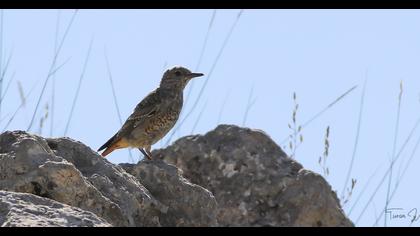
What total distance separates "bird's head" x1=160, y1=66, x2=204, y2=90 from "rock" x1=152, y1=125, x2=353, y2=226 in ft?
7.86

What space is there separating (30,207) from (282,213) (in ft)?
9.09

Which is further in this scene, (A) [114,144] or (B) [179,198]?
(A) [114,144]

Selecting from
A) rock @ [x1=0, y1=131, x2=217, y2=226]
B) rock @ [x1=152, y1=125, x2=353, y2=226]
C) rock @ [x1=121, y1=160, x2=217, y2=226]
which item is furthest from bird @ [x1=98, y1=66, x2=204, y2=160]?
rock @ [x1=0, y1=131, x2=217, y2=226]

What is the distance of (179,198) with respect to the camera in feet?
14.7

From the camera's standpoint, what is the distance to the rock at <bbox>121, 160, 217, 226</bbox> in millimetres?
4402

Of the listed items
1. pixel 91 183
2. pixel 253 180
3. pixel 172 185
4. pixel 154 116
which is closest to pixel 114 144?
pixel 154 116

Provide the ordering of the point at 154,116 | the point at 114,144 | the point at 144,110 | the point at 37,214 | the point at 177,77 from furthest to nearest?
the point at 177,77 → the point at 144,110 → the point at 154,116 → the point at 114,144 → the point at 37,214

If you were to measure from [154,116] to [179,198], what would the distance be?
3455 millimetres

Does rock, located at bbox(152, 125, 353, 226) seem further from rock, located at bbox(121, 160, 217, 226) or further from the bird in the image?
the bird

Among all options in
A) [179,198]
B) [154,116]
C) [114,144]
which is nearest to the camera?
[179,198]

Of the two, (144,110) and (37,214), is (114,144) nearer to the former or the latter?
(144,110)

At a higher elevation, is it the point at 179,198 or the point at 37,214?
the point at 179,198

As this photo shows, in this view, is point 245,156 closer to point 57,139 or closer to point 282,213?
point 282,213

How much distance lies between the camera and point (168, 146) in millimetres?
5926
